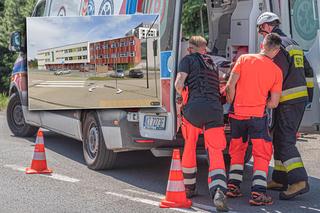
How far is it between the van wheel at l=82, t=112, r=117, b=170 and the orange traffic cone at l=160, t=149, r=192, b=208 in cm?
170

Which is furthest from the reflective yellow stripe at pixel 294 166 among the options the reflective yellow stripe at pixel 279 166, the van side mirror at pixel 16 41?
the van side mirror at pixel 16 41

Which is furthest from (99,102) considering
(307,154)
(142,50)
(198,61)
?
(307,154)

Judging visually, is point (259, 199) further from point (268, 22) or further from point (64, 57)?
point (64, 57)

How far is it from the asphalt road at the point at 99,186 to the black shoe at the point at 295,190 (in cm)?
8

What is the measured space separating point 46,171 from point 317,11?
388 cm

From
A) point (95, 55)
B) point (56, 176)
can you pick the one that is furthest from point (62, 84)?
point (56, 176)

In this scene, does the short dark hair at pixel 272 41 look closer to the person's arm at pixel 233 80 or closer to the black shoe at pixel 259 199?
the person's arm at pixel 233 80

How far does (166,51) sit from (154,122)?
2.69ft

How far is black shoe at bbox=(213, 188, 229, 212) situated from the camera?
20.2 ft

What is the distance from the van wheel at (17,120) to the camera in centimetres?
1110

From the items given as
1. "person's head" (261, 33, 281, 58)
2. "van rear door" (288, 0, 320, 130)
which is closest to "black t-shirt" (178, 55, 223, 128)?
"person's head" (261, 33, 281, 58)

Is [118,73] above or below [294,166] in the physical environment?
above

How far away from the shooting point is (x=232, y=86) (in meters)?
6.57

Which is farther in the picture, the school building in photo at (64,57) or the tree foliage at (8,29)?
the tree foliage at (8,29)
